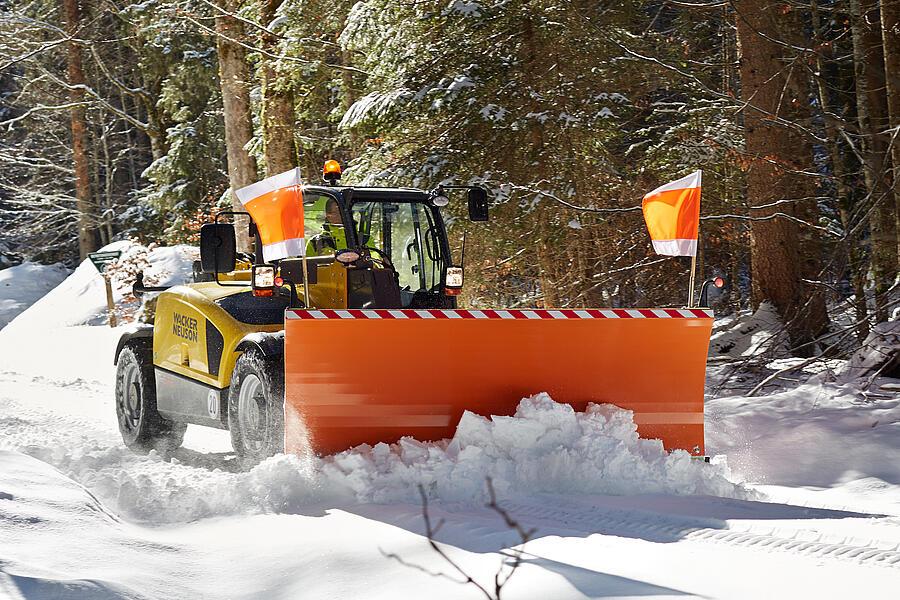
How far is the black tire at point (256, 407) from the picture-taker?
20.4ft

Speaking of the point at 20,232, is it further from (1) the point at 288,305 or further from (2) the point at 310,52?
(1) the point at 288,305

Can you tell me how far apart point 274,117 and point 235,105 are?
34.4 inches

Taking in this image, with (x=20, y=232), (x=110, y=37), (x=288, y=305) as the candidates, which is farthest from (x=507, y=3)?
(x=20, y=232)

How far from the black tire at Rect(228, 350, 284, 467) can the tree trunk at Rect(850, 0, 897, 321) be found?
207 inches

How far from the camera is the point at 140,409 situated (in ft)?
27.3

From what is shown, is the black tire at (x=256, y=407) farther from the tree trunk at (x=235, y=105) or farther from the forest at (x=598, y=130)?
the tree trunk at (x=235, y=105)

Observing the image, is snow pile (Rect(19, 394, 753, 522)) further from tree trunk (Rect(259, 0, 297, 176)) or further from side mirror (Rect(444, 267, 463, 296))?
tree trunk (Rect(259, 0, 297, 176))

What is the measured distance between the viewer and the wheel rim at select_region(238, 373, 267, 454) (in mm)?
6445

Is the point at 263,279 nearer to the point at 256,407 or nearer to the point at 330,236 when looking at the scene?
the point at 330,236

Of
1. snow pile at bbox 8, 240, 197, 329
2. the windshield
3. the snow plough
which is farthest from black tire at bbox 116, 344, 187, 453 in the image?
snow pile at bbox 8, 240, 197, 329

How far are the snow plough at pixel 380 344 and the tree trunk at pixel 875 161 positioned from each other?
3.33 metres

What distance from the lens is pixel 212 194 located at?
86.0 ft

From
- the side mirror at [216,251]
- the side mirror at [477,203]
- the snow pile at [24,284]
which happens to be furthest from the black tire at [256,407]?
the snow pile at [24,284]

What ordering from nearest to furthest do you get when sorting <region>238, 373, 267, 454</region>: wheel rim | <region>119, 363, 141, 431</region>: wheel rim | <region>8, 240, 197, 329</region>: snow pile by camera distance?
<region>238, 373, 267, 454</region>: wheel rim < <region>119, 363, 141, 431</region>: wheel rim < <region>8, 240, 197, 329</region>: snow pile
